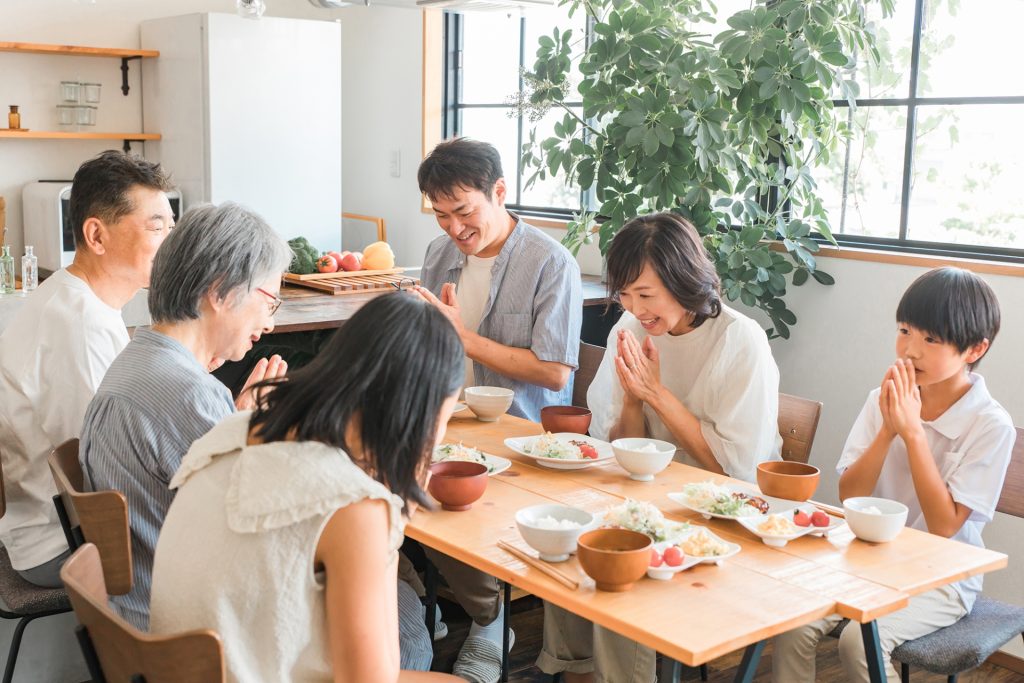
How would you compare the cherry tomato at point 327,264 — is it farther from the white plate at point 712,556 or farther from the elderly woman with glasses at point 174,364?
the white plate at point 712,556

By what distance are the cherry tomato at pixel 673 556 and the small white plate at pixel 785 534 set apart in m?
0.21

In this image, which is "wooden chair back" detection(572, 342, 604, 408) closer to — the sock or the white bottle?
the sock

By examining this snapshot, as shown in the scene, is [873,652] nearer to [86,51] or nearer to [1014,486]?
[1014,486]

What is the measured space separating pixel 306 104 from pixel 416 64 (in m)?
0.62

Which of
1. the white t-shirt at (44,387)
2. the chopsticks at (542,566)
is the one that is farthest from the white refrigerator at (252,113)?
the chopsticks at (542,566)

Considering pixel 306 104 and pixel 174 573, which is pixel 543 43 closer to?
pixel 306 104

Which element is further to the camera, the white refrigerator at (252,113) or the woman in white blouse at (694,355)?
the white refrigerator at (252,113)

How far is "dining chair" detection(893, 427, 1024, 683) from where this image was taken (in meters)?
2.00

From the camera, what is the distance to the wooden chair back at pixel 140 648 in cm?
121

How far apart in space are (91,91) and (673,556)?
15.0 ft

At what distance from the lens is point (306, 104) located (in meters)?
5.31

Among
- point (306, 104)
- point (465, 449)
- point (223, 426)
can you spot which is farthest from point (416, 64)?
point (223, 426)

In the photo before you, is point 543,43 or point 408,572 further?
point 543,43

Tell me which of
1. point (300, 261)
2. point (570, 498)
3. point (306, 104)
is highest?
point (306, 104)
